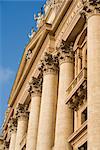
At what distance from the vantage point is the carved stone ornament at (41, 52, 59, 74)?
25219mm

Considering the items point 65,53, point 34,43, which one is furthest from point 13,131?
point 65,53

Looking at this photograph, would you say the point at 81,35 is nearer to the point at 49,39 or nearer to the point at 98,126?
the point at 49,39

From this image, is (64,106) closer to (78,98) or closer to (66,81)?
(78,98)

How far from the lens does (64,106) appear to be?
21.6 meters

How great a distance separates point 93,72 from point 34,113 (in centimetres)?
1047

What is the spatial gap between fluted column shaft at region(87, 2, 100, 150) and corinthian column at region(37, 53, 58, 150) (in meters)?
6.16

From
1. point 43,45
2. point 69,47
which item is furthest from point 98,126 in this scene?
point 43,45

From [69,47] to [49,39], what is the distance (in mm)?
3239

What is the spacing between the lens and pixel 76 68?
23.0 meters

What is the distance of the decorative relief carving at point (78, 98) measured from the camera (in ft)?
65.3

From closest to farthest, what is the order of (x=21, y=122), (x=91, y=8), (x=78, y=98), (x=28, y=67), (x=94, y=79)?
(x=94, y=79), (x=91, y=8), (x=78, y=98), (x=28, y=67), (x=21, y=122)

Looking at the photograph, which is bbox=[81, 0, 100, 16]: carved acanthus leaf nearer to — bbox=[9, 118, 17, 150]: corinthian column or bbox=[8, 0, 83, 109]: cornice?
bbox=[8, 0, 83, 109]: cornice

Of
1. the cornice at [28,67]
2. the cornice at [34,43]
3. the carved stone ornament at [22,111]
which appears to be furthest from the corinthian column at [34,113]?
the carved stone ornament at [22,111]

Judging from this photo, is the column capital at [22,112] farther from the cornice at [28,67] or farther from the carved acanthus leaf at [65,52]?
the carved acanthus leaf at [65,52]
